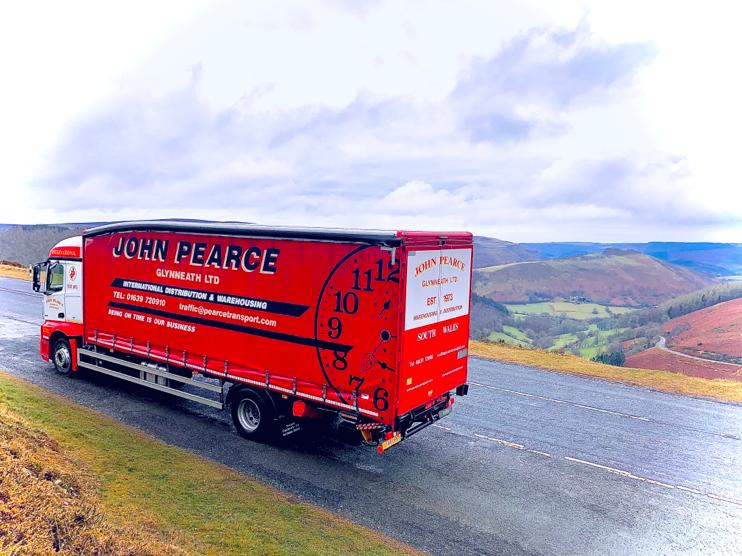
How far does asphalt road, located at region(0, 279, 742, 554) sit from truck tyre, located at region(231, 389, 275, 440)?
0.27 metres

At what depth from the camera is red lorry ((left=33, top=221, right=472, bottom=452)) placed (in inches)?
373

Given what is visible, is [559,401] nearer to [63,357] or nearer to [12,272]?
[63,357]

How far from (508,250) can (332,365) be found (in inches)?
5710

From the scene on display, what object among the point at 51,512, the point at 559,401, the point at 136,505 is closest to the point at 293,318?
the point at 136,505

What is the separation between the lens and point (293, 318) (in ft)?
34.6

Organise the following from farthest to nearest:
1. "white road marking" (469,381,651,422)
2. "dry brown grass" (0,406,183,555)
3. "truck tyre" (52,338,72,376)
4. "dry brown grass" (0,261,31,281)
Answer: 1. "dry brown grass" (0,261,31,281)
2. "truck tyre" (52,338,72,376)
3. "white road marking" (469,381,651,422)
4. "dry brown grass" (0,406,183,555)

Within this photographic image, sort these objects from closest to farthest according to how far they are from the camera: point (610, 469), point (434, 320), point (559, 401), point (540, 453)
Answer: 1. point (434, 320)
2. point (610, 469)
3. point (540, 453)
4. point (559, 401)

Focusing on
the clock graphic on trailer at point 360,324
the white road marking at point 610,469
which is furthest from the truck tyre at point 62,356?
the white road marking at point 610,469

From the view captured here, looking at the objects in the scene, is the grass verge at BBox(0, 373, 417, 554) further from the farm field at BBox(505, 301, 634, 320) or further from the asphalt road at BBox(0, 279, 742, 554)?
the farm field at BBox(505, 301, 634, 320)

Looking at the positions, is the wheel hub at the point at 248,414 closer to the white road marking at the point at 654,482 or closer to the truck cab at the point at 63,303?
the truck cab at the point at 63,303

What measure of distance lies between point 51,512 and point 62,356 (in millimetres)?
10370

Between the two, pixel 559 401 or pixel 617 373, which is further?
pixel 617 373

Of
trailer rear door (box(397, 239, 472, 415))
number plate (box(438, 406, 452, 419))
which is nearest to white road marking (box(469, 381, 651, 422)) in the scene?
trailer rear door (box(397, 239, 472, 415))

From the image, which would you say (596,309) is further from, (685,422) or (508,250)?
(685,422)
